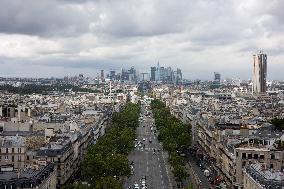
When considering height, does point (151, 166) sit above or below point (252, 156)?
below

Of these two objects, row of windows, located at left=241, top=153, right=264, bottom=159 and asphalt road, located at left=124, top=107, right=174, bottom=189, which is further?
asphalt road, located at left=124, top=107, right=174, bottom=189

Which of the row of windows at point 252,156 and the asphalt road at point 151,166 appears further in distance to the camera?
the asphalt road at point 151,166

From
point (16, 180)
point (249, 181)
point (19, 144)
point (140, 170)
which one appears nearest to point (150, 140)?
point (140, 170)

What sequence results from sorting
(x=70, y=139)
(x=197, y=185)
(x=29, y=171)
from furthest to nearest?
(x=70, y=139)
(x=197, y=185)
(x=29, y=171)

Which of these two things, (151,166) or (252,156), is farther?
(151,166)

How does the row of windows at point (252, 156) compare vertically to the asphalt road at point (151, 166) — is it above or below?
above

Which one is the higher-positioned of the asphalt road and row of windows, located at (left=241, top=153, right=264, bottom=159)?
row of windows, located at (left=241, top=153, right=264, bottom=159)

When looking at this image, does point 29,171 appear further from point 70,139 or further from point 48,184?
point 70,139

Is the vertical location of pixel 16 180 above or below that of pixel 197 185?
above
